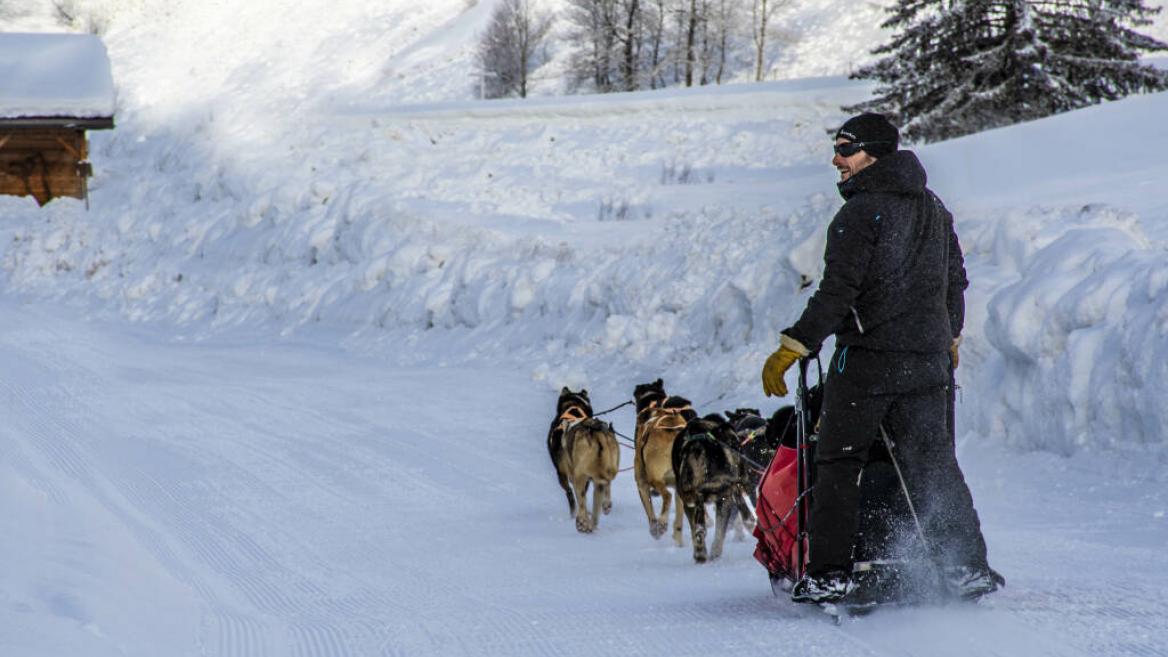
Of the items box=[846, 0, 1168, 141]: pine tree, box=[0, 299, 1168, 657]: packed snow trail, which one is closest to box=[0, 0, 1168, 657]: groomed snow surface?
box=[0, 299, 1168, 657]: packed snow trail

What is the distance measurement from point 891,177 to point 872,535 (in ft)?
4.57

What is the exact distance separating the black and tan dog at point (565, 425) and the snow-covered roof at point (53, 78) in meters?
6.15

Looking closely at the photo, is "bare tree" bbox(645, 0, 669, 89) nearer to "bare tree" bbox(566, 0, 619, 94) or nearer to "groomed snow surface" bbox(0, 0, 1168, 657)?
"bare tree" bbox(566, 0, 619, 94)

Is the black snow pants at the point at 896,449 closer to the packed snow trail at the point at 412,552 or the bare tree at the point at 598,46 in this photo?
the packed snow trail at the point at 412,552

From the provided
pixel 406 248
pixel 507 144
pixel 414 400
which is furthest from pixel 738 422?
pixel 507 144

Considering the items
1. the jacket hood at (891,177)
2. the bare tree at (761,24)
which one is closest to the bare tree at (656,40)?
the bare tree at (761,24)

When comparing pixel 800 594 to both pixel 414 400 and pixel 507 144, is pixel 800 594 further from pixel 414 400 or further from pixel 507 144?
pixel 507 144

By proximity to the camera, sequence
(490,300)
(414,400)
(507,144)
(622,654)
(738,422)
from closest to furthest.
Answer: (622,654) → (738,422) → (414,400) → (490,300) → (507,144)

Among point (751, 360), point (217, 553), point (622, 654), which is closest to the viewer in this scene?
point (622, 654)

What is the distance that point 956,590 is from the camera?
181 inches

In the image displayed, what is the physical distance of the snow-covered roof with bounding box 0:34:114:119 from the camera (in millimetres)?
11641

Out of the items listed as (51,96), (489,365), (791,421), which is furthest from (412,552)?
(489,365)

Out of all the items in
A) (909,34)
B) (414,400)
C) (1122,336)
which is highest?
(909,34)

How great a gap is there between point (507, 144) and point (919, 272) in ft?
71.3
